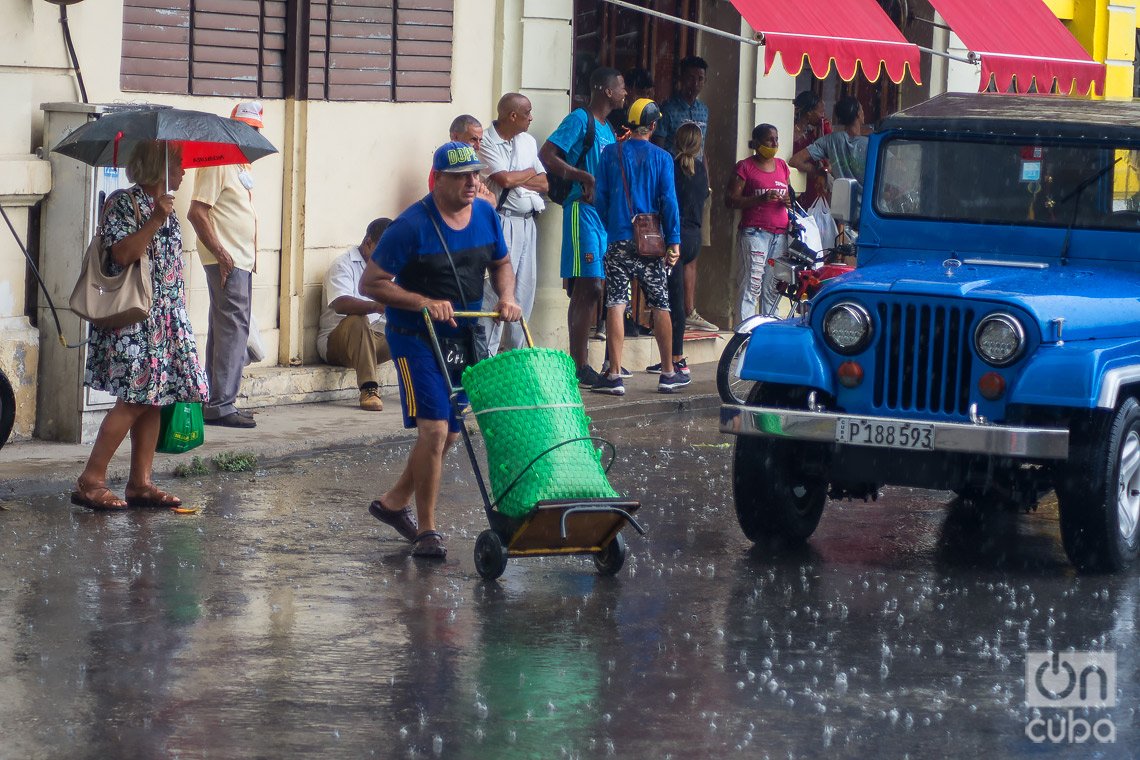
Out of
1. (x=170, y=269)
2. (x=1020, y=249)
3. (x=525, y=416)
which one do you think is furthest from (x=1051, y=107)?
(x=170, y=269)

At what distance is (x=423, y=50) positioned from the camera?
499 inches

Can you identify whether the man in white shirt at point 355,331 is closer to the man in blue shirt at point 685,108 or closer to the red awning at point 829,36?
the red awning at point 829,36

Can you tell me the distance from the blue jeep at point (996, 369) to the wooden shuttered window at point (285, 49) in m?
4.71

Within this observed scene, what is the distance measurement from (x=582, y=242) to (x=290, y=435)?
3.14 meters

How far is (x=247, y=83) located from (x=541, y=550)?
5.41 meters

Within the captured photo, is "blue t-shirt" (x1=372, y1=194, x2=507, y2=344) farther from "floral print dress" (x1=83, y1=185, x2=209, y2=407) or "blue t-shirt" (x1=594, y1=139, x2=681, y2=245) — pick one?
"blue t-shirt" (x1=594, y1=139, x2=681, y2=245)

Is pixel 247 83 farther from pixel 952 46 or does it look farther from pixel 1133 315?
pixel 952 46

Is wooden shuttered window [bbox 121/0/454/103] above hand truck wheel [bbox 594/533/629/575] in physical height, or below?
above

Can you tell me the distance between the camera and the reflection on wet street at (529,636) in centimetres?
528

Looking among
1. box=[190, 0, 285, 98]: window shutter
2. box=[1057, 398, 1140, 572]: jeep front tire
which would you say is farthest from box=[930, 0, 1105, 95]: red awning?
box=[1057, 398, 1140, 572]: jeep front tire

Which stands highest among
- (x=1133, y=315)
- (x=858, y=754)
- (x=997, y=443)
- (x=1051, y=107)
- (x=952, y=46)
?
(x=952, y=46)

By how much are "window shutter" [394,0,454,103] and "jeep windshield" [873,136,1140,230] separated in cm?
447

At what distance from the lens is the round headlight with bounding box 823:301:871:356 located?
302 inches

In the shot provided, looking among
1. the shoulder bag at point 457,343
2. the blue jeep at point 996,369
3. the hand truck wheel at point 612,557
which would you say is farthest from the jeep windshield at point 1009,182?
the hand truck wheel at point 612,557
